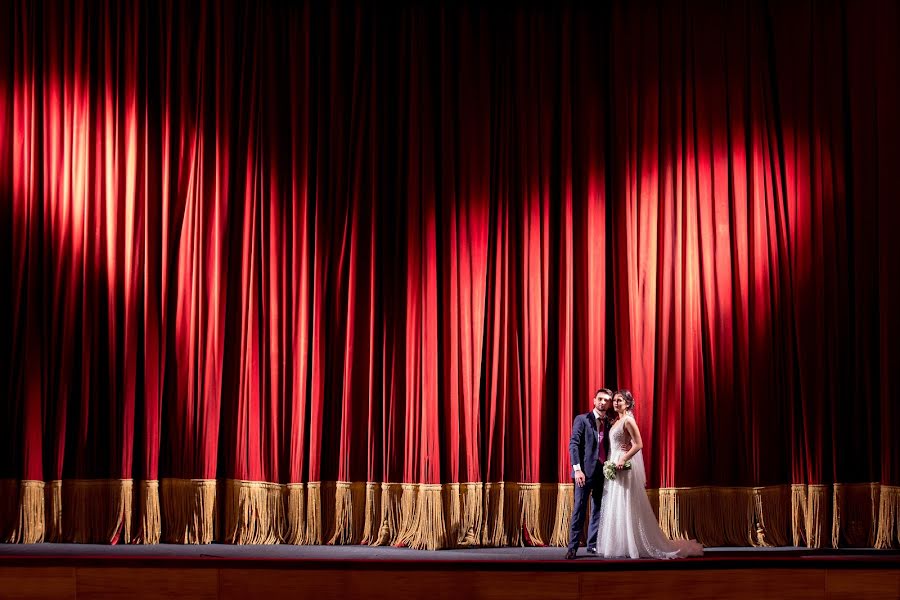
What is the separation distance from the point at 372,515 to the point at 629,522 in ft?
5.44

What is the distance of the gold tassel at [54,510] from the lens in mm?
5883

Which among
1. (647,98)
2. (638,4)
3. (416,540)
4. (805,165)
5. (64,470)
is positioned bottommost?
(416,540)

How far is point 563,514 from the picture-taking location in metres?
6.11

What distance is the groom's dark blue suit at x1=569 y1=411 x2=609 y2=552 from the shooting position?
18.3 ft

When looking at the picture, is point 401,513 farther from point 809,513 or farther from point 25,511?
point 809,513

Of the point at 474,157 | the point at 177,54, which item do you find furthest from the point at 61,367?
the point at 474,157

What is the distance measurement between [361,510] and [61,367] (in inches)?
82.7

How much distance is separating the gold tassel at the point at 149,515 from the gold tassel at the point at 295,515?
2.55 ft

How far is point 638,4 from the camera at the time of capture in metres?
6.62

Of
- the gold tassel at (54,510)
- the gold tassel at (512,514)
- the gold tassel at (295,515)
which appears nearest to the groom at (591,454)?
the gold tassel at (512,514)

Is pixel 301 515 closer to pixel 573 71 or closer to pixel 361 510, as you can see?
pixel 361 510

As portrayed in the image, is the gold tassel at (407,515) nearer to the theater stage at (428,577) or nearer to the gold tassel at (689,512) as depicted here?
the theater stage at (428,577)

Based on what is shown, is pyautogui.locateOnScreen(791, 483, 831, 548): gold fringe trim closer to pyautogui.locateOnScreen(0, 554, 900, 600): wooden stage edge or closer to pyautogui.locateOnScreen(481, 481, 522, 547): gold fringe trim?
pyautogui.locateOnScreen(0, 554, 900, 600): wooden stage edge

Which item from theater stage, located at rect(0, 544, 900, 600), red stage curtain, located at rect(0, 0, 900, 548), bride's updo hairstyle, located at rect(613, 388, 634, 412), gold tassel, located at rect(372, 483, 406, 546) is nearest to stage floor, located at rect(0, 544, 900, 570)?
theater stage, located at rect(0, 544, 900, 600)
